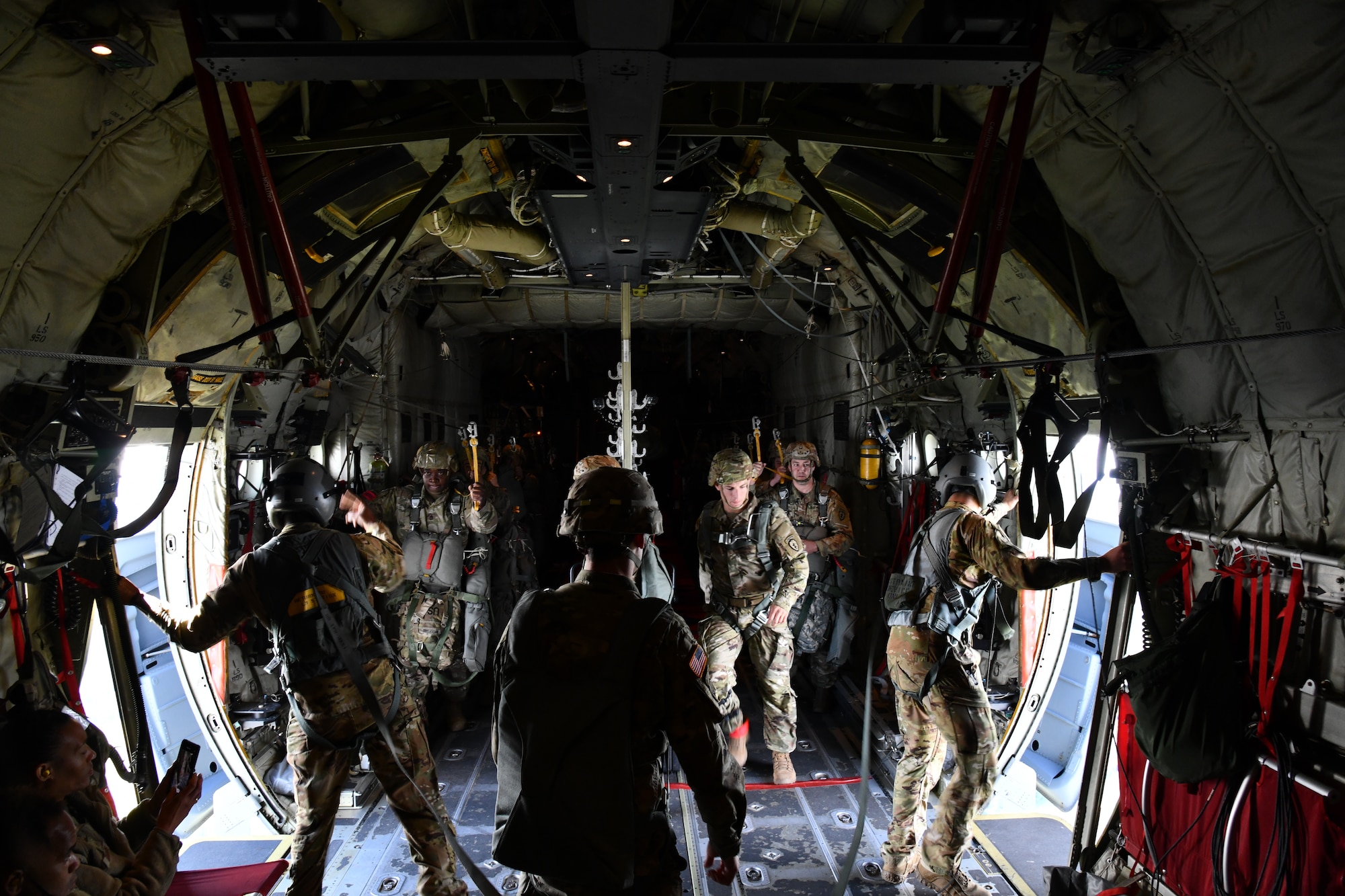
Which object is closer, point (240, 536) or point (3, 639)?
point (3, 639)

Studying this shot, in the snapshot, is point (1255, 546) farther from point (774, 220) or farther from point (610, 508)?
point (774, 220)

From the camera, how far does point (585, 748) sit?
229 centimetres

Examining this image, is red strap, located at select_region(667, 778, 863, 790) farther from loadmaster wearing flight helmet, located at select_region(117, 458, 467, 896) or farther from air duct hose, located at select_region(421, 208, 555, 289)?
air duct hose, located at select_region(421, 208, 555, 289)

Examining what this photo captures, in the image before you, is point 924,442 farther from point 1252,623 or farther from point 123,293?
point 123,293

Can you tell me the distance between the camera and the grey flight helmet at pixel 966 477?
4.22 m

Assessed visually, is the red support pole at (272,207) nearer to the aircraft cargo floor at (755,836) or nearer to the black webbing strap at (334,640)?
the black webbing strap at (334,640)

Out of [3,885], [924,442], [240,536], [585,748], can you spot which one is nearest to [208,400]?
[240,536]

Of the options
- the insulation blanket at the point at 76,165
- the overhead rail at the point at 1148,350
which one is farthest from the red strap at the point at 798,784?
the insulation blanket at the point at 76,165

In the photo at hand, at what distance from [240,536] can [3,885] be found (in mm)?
3458

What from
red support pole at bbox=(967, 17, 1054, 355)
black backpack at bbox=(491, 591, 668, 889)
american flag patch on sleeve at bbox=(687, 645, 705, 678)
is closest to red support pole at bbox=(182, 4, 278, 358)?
black backpack at bbox=(491, 591, 668, 889)

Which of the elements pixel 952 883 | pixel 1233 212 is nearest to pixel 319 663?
pixel 952 883

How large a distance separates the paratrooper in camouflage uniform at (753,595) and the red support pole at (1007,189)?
258 centimetres

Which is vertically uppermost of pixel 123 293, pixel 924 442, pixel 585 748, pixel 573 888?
pixel 123 293

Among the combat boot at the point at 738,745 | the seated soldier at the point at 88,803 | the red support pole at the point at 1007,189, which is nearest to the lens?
the seated soldier at the point at 88,803
